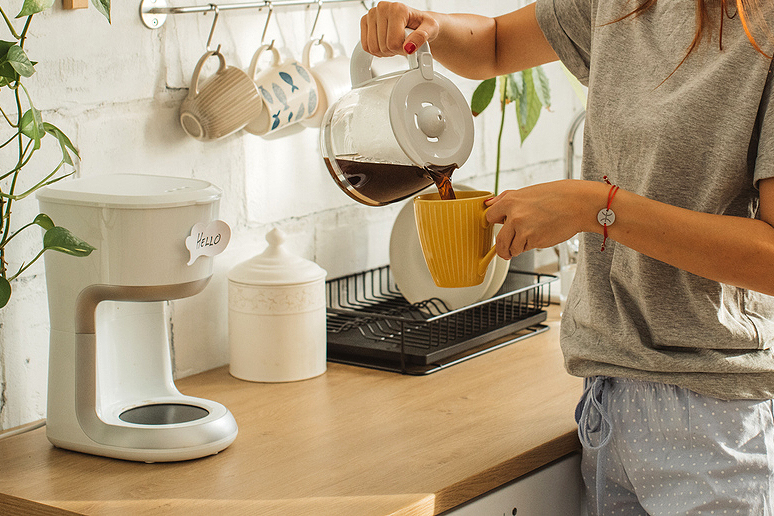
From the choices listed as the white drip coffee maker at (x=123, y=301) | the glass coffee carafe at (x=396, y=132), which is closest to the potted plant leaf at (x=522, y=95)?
the glass coffee carafe at (x=396, y=132)

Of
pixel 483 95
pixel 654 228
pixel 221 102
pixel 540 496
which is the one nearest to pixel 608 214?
pixel 654 228

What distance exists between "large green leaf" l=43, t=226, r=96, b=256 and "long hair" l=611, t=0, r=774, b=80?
65cm

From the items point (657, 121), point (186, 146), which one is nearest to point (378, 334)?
point (186, 146)

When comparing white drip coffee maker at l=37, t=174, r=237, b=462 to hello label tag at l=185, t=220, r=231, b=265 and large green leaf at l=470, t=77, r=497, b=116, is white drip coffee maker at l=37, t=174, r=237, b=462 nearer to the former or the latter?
hello label tag at l=185, t=220, r=231, b=265

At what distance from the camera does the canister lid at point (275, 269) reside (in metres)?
1.33

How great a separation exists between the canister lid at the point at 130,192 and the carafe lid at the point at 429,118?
279 mm

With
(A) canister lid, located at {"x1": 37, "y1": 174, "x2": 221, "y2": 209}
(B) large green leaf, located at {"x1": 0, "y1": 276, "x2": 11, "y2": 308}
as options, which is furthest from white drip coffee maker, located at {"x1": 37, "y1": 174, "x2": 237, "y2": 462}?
(B) large green leaf, located at {"x1": 0, "y1": 276, "x2": 11, "y2": 308}

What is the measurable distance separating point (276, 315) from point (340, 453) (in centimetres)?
33

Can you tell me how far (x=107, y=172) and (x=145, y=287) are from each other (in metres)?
0.31

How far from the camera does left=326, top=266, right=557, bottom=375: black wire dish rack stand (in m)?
1.41

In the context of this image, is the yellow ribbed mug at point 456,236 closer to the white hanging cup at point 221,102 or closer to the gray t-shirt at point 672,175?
the gray t-shirt at point 672,175

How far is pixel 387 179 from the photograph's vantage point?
3.21 feet

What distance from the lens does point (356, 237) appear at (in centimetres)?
171

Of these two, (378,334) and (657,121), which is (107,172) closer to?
(378,334)
